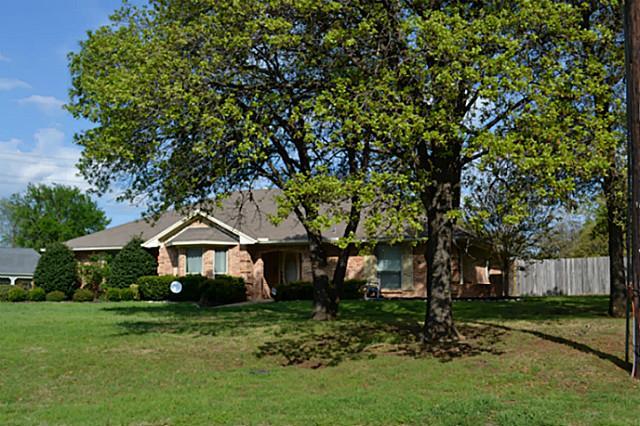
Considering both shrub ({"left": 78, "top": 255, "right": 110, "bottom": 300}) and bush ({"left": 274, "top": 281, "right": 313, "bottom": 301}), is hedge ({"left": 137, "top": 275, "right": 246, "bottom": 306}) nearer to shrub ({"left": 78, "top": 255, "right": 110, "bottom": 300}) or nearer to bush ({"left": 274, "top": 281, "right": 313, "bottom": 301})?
bush ({"left": 274, "top": 281, "right": 313, "bottom": 301})

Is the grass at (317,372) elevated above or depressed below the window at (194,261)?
below

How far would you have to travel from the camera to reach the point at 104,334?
52.9 ft

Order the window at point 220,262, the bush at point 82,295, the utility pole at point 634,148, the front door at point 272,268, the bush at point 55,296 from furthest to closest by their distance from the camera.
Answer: the bush at point 55,296 < the front door at point 272,268 < the bush at point 82,295 < the window at point 220,262 < the utility pole at point 634,148

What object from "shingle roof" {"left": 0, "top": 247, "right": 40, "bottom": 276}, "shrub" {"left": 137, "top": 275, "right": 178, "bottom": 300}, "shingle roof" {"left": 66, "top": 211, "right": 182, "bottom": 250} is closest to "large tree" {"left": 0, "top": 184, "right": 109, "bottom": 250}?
"shingle roof" {"left": 0, "top": 247, "right": 40, "bottom": 276}

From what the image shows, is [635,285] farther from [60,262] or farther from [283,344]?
[60,262]

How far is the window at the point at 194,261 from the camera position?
30.6 metres

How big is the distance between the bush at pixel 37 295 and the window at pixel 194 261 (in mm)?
7764

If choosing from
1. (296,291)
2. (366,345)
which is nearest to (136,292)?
(296,291)

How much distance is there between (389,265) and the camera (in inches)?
1114

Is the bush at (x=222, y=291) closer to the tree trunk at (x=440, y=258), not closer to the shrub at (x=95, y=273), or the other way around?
the shrub at (x=95, y=273)

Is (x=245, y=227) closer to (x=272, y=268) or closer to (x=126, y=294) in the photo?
(x=272, y=268)

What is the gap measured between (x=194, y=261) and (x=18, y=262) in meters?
23.1

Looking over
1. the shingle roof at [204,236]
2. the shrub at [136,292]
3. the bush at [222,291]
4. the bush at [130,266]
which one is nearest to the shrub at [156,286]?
the shrub at [136,292]

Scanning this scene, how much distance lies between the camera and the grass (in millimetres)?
8672
